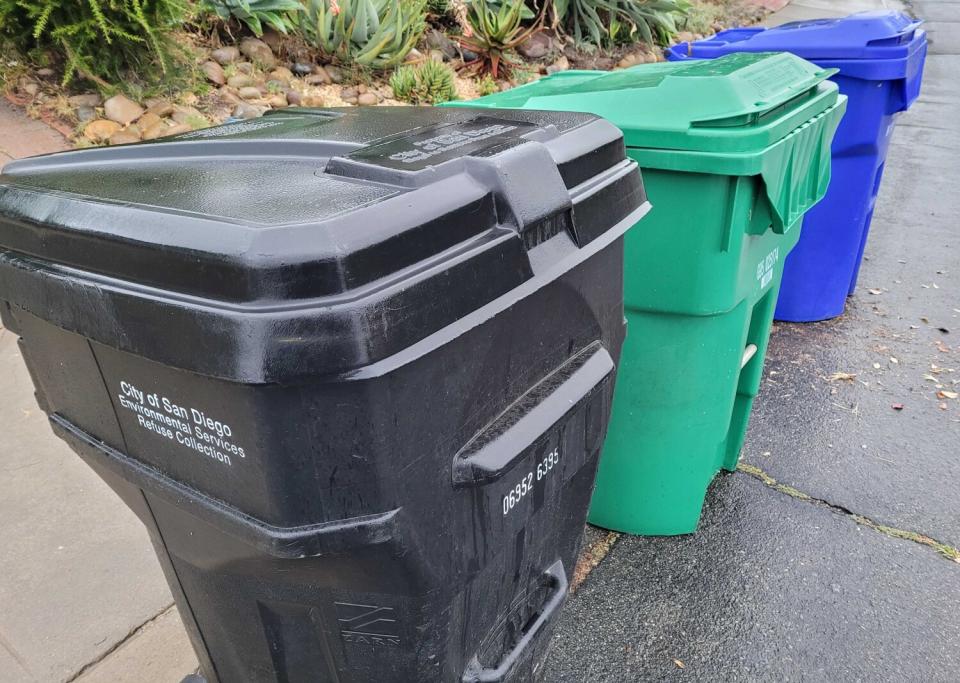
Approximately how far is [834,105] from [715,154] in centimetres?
99

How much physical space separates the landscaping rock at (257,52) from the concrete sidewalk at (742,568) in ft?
9.95

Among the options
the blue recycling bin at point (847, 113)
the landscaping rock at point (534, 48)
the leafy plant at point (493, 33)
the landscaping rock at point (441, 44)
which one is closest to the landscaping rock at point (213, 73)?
the landscaping rock at point (441, 44)

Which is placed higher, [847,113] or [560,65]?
[847,113]

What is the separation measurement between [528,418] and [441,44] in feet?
21.0

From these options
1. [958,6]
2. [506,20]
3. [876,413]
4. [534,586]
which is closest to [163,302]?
[534,586]

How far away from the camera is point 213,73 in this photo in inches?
203

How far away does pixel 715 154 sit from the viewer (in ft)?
6.08

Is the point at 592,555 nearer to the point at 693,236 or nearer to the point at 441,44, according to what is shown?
the point at 693,236

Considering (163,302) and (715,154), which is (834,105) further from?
(163,302)

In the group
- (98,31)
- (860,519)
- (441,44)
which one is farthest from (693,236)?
(441,44)

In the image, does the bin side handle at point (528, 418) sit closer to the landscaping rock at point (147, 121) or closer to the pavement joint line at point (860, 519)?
the pavement joint line at point (860, 519)

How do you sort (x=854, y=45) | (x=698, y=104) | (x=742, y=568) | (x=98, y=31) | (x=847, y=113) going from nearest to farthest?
(x=698, y=104) → (x=742, y=568) → (x=854, y=45) → (x=847, y=113) → (x=98, y=31)

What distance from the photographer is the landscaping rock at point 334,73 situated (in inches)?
228

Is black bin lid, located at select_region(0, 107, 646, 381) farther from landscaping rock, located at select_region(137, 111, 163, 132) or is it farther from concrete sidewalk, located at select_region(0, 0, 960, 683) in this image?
landscaping rock, located at select_region(137, 111, 163, 132)
